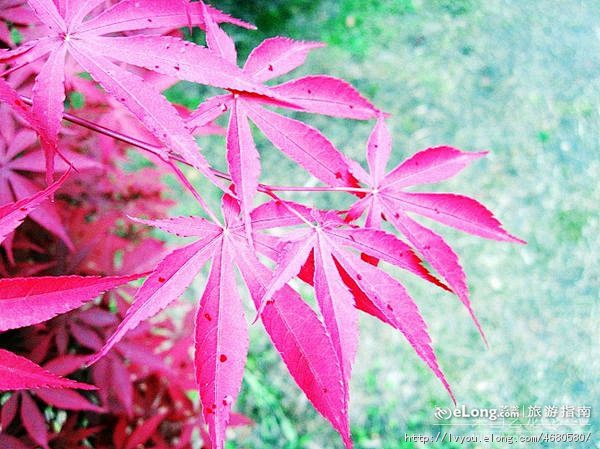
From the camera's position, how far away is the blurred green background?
89.7 inches

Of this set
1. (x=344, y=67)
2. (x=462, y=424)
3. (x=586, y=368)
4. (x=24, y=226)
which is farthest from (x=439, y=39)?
(x=24, y=226)

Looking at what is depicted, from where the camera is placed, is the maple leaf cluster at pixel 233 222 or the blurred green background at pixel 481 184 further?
the blurred green background at pixel 481 184

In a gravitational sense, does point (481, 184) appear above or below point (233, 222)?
above

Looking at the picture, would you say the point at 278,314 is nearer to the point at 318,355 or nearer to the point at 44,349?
the point at 318,355

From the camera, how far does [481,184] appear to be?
2.83 m

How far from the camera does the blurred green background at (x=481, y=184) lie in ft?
7.48

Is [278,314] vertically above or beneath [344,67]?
beneath

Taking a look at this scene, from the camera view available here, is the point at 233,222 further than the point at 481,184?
No

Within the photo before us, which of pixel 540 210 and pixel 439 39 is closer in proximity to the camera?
pixel 540 210

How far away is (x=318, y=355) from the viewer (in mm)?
644

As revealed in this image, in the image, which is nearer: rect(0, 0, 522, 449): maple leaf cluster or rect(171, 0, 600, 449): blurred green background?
rect(0, 0, 522, 449): maple leaf cluster

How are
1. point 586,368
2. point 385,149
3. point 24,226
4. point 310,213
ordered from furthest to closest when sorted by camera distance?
1. point 586,368
2. point 24,226
3. point 385,149
4. point 310,213

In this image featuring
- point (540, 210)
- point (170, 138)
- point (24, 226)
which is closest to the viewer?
point (170, 138)

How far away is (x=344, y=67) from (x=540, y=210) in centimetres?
139
